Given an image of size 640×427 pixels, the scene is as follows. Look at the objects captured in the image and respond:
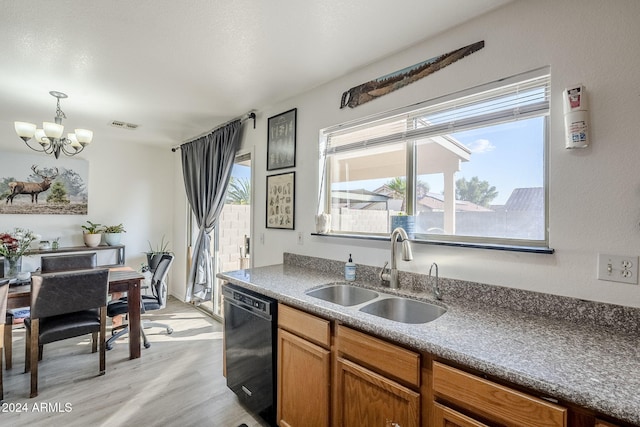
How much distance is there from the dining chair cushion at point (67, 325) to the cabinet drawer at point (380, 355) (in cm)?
216

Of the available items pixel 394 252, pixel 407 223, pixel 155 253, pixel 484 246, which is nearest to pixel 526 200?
pixel 484 246

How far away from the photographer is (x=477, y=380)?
0.95 meters

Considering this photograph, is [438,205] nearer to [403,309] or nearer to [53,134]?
[403,309]

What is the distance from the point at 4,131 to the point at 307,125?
3.70 meters

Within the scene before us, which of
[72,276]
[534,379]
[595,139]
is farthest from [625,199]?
[72,276]

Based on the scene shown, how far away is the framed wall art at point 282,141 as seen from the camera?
2590mm

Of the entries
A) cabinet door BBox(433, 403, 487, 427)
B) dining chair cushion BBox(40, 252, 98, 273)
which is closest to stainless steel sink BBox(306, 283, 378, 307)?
cabinet door BBox(433, 403, 487, 427)

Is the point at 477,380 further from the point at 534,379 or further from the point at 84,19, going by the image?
the point at 84,19

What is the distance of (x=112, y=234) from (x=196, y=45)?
320 centimetres

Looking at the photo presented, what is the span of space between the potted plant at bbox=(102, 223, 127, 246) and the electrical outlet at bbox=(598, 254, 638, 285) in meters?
4.81

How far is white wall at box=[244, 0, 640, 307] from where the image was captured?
3.80 feet

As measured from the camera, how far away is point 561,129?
1305 millimetres

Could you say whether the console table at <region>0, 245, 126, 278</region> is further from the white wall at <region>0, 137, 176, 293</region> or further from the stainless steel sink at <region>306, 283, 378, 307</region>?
the stainless steel sink at <region>306, 283, 378, 307</region>

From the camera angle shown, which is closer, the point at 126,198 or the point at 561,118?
the point at 561,118
